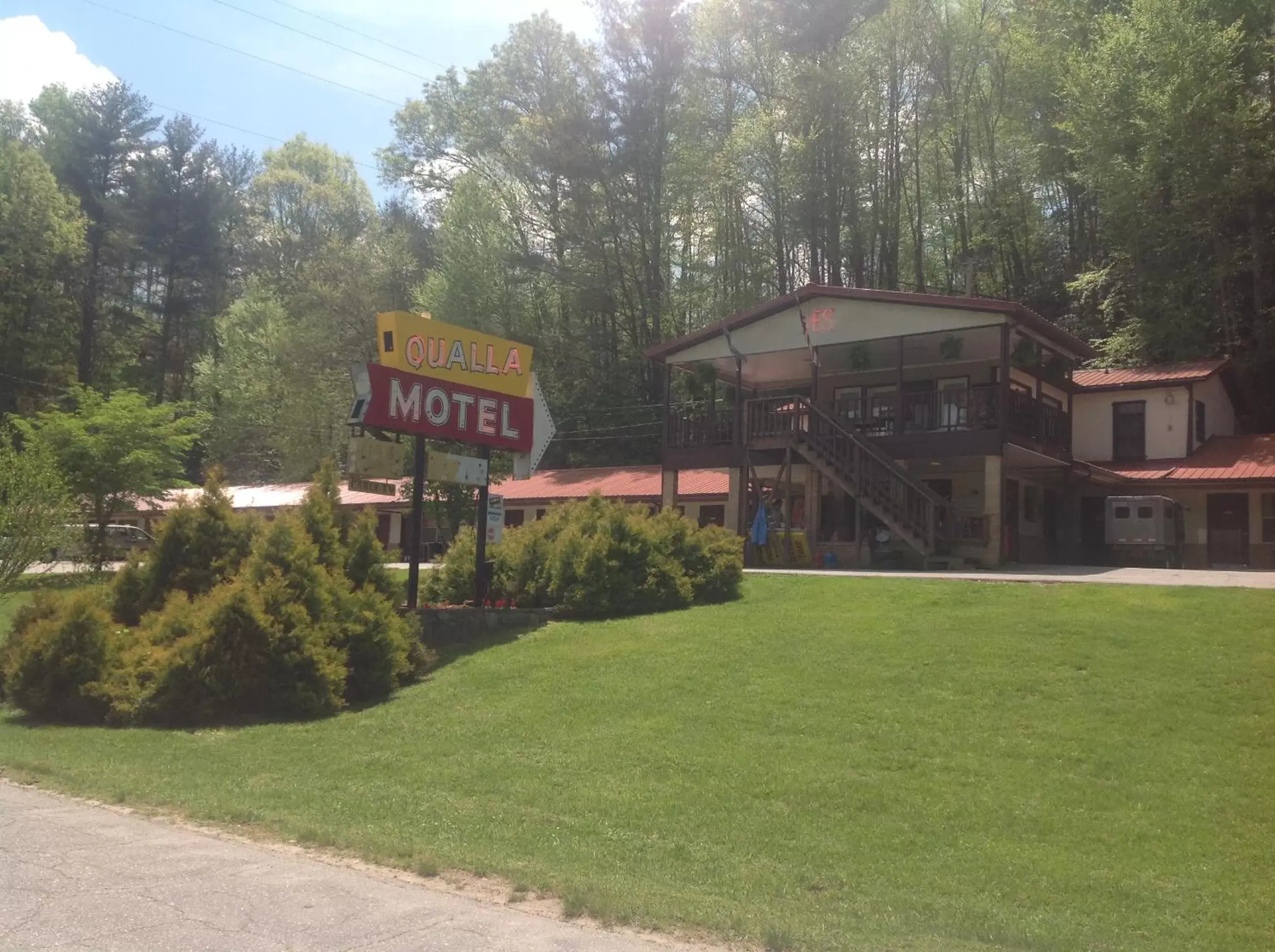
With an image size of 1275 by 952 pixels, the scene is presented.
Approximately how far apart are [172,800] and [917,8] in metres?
42.4

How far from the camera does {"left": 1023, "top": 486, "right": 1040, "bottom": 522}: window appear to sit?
28.5m

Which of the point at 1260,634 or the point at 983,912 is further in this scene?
the point at 1260,634

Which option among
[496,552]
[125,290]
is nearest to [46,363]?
[125,290]

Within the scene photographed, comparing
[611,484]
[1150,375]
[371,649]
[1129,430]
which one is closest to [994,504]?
[1129,430]

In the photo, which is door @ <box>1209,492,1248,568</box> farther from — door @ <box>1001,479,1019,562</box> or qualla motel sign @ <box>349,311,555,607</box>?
qualla motel sign @ <box>349,311,555,607</box>

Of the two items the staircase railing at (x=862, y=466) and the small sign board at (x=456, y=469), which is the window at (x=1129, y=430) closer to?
the staircase railing at (x=862, y=466)

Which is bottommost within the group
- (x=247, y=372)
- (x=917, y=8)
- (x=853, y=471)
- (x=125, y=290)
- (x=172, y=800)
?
(x=172, y=800)

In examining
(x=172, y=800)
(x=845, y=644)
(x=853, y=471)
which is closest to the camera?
(x=172, y=800)

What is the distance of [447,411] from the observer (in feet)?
61.4

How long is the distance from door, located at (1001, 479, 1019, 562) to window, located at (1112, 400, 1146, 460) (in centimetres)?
439

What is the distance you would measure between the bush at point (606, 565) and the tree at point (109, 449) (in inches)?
791

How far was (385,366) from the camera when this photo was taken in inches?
691

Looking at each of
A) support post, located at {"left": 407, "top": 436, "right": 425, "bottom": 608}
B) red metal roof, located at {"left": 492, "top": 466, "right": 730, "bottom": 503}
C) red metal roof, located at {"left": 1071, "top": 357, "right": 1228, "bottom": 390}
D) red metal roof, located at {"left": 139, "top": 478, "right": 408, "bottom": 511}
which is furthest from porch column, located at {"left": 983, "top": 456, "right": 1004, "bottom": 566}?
red metal roof, located at {"left": 139, "top": 478, "right": 408, "bottom": 511}

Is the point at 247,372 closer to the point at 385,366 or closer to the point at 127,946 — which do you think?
the point at 385,366
